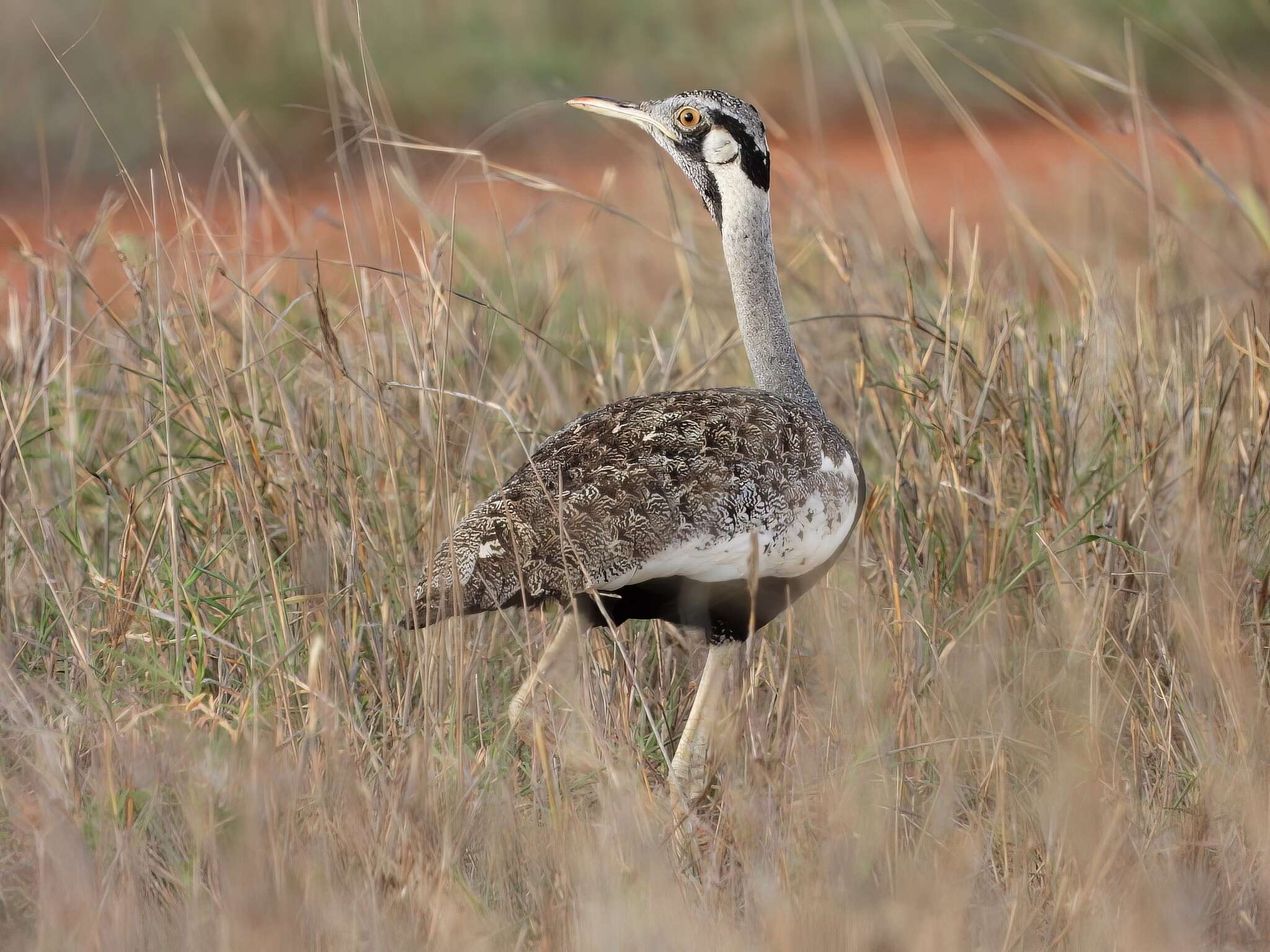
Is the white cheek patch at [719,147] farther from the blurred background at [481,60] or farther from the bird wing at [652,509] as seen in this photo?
the blurred background at [481,60]

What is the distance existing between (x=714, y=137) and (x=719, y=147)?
2 cm

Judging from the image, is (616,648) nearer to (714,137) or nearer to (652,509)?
(652,509)

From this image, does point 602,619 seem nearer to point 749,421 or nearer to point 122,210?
point 749,421

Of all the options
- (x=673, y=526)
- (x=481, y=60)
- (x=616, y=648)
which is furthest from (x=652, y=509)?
(x=481, y=60)

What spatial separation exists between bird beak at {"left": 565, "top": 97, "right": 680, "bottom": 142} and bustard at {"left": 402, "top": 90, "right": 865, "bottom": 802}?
24.8 inches

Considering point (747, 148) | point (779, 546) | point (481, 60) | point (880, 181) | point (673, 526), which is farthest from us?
point (481, 60)

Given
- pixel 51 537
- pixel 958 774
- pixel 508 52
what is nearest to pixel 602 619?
pixel 958 774

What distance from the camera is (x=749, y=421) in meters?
2.95

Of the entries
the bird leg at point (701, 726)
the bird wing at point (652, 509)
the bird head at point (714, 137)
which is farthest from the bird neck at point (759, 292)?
the bird leg at point (701, 726)

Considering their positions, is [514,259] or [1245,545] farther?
[514,259]

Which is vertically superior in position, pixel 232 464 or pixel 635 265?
pixel 232 464

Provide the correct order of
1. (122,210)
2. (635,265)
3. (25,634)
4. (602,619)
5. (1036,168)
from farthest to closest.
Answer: (1036,168) < (122,210) < (635,265) < (25,634) < (602,619)

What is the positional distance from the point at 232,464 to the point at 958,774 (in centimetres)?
144

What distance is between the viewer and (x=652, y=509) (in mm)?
2734
